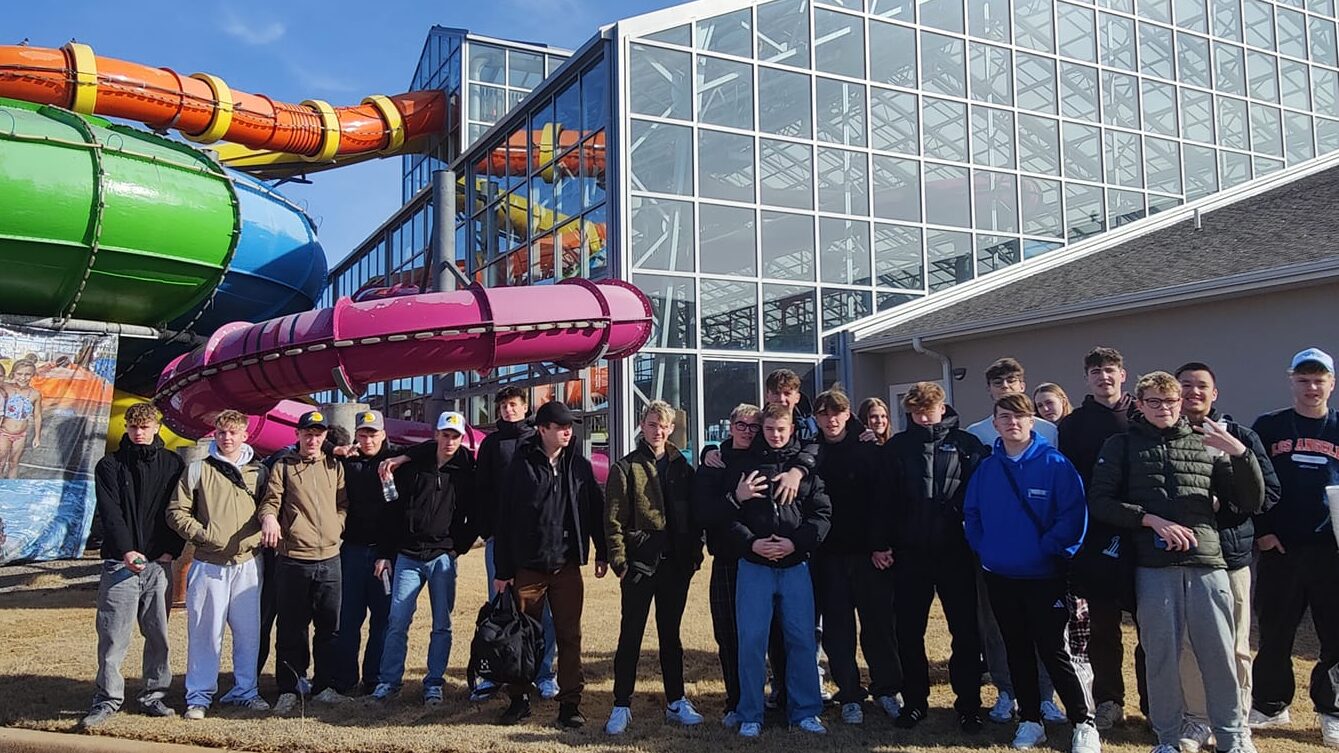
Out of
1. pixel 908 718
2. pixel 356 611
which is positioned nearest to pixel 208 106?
pixel 356 611

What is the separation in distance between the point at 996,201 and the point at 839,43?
378 centimetres

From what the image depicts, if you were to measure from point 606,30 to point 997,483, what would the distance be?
37.3 ft

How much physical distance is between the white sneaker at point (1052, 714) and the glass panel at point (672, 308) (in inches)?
363

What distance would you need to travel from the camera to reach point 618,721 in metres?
4.95

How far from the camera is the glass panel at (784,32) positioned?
15062mm

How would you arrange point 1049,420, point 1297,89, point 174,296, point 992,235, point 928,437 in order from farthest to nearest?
point 1297,89 → point 992,235 → point 174,296 → point 1049,420 → point 928,437

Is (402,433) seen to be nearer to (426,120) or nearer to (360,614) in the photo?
(360,614)

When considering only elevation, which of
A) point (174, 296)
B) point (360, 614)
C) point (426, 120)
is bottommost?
point (360, 614)

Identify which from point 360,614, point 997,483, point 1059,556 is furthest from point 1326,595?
point 360,614

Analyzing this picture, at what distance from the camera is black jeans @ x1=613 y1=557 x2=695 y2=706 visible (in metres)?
5.08

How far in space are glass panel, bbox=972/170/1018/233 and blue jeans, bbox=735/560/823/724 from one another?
12617mm

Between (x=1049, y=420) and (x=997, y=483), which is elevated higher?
Result: (x=1049, y=420)

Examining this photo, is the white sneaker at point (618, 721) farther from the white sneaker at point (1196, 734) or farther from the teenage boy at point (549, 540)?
the white sneaker at point (1196, 734)

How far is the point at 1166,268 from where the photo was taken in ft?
38.4
